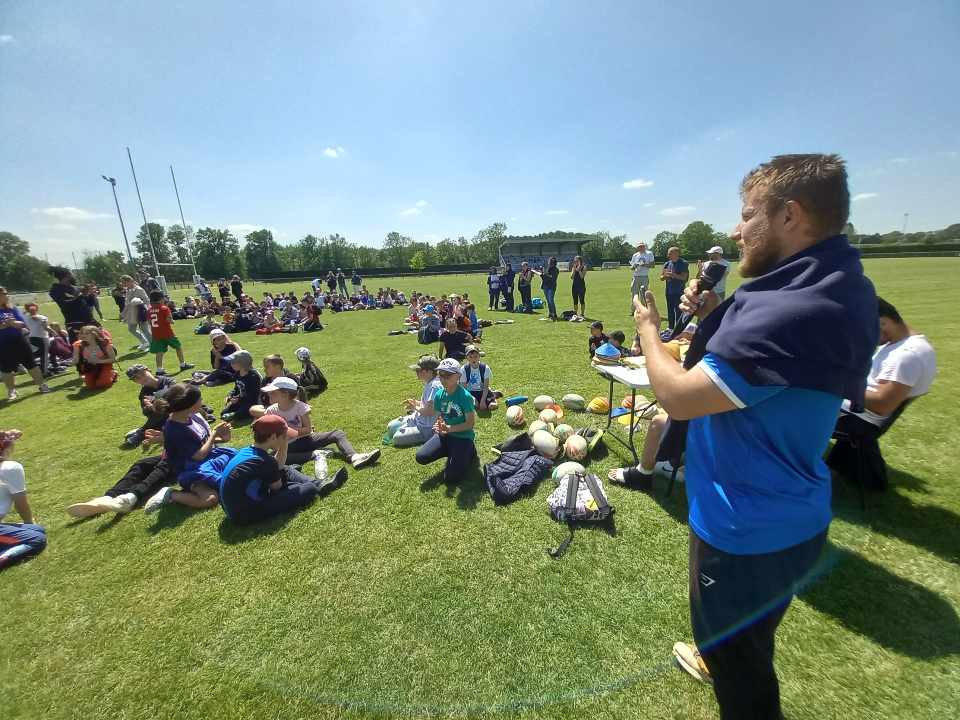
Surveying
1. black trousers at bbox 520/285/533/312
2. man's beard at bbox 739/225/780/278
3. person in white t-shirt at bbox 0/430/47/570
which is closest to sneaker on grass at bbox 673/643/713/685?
man's beard at bbox 739/225/780/278

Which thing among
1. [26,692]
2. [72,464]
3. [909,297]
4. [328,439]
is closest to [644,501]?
[328,439]

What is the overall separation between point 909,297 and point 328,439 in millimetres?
24391

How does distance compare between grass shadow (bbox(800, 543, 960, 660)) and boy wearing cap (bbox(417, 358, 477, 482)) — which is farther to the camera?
boy wearing cap (bbox(417, 358, 477, 482))

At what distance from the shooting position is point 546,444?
501cm

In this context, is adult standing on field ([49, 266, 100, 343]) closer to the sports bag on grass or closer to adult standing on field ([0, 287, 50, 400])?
adult standing on field ([0, 287, 50, 400])

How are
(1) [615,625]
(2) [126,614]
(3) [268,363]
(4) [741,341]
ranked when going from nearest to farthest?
(4) [741,341] < (1) [615,625] < (2) [126,614] < (3) [268,363]

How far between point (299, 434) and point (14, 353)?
818cm

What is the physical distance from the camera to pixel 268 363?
21.1 feet

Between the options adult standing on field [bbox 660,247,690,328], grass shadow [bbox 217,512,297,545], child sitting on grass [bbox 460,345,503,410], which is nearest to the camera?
grass shadow [bbox 217,512,297,545]

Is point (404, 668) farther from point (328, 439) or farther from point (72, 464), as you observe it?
point (72, 464)

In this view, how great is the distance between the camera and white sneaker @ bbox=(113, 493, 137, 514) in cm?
436

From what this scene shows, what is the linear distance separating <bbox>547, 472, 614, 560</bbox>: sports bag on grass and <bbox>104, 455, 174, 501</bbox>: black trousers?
15.4 ft

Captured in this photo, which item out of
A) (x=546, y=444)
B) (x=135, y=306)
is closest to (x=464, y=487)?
(x=546, y=444)

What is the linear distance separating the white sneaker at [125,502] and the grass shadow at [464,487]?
329 centimetres
